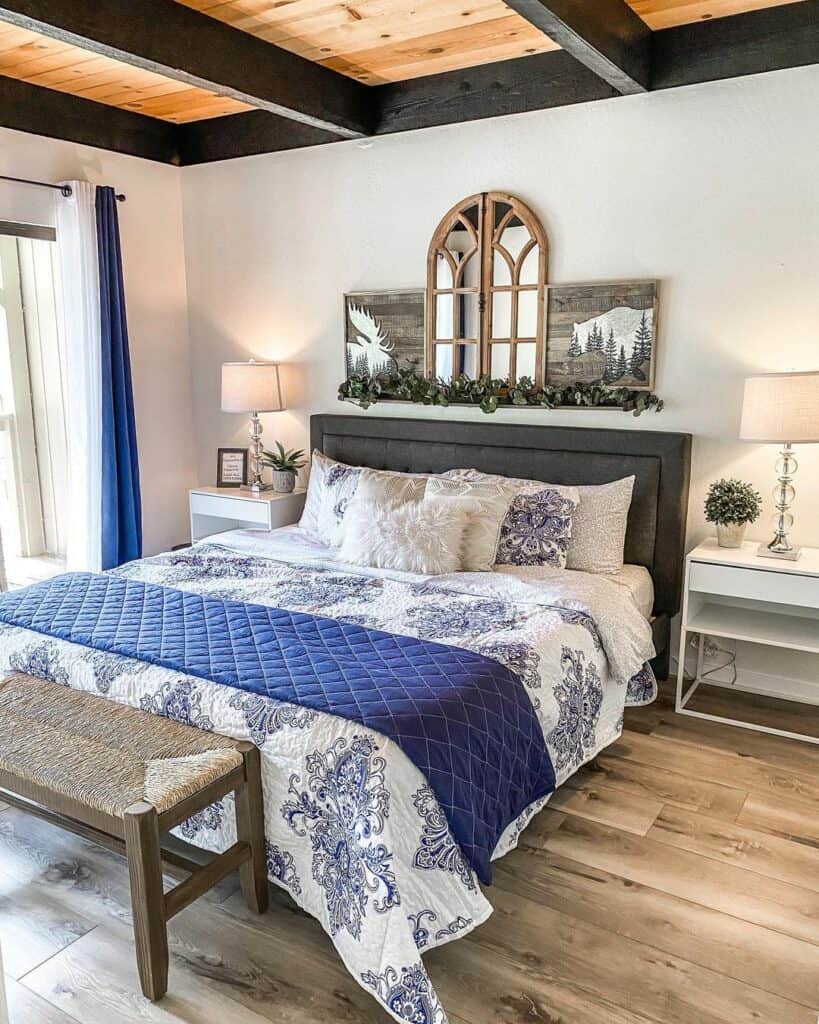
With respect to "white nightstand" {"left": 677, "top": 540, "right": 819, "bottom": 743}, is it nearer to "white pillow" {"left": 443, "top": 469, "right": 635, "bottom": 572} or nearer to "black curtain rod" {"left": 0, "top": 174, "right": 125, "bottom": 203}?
"white pillow" {"left": 443, "top": 469, "right": 635, "bottom": 572}

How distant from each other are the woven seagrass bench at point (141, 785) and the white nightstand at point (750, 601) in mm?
1928

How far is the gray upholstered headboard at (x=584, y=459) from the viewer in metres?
3.50

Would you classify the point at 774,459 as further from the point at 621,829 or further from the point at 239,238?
the point at 239,238

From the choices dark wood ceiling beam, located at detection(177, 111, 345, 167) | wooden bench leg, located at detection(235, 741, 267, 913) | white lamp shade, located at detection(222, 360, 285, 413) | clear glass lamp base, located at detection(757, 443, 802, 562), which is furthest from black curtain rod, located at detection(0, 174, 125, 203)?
clear glass lamp base, located at detection(757, 443, 802, 562)

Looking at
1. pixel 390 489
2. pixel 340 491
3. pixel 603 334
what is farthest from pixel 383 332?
pixel 603 334

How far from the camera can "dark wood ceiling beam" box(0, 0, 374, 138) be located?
2.65 metres

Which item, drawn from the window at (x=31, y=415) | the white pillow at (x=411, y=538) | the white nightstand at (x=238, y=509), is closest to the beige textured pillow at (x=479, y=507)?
the white pillow at (x=411, y=538)

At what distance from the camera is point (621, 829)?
262cm

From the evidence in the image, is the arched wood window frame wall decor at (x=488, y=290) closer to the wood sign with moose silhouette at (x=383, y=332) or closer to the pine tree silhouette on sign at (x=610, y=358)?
the wood sign with moose silhouette at (x=383, y=332)

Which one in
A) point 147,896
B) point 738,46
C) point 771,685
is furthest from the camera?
point 771,685

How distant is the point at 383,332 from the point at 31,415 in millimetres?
2048

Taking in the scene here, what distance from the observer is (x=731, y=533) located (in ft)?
10.8

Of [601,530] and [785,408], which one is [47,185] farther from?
[785,408]

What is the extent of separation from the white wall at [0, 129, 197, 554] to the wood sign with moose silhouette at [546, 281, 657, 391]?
237cm
